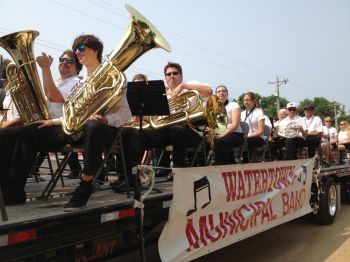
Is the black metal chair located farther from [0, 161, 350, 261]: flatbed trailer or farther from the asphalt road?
[0, 161, 350, 261]: flatbed trailer

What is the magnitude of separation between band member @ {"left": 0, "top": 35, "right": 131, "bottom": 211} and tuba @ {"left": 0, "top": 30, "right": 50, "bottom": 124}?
0.21 metres

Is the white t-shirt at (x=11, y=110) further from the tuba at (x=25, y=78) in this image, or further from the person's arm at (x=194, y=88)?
the person's arm at (x=194, y=88)

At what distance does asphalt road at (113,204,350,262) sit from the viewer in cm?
471

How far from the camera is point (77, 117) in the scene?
10.1 ft

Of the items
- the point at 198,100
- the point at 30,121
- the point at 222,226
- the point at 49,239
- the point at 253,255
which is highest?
the point at 198,100

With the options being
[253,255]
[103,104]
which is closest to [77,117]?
[103,104]

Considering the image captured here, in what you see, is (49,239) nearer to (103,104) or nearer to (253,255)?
(103,104)

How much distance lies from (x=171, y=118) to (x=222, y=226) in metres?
1.36

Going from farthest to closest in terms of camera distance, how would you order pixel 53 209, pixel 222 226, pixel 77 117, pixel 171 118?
pixel 171 118 < pixel 222 226 < pixel 77 117 < pixel 53 209

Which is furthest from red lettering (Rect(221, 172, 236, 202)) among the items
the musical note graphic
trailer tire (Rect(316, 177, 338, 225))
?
trailer tire (Rect(316, 177, 338, 225))

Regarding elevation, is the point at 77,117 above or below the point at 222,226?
above

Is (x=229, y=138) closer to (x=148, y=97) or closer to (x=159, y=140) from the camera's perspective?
(x=159, y=140)

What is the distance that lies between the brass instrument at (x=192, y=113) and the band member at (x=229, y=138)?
0.64 m

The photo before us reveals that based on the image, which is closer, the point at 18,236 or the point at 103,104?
the point at 18,236
